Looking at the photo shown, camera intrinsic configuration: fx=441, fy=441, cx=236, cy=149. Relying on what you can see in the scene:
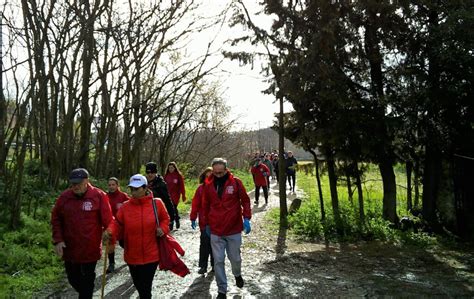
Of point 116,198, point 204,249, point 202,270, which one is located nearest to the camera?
point 202,270

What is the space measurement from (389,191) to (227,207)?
794cm

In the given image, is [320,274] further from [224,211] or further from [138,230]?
[138,230]

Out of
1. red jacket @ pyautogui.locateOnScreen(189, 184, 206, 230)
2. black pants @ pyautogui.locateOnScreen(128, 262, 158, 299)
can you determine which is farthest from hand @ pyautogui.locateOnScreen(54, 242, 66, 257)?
red jacket @ pyautogui.locateOnScreen(189, 184, 206, 230)

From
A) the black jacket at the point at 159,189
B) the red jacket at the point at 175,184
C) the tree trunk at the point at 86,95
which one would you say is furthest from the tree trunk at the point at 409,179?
the tree trunk at the point at 86,95

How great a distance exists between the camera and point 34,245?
27.9 ft

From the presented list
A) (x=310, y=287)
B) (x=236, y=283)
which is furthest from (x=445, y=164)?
(x=236, y=283)

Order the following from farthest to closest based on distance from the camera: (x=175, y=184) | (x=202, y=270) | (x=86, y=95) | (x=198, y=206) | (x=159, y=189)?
(x=86, y=95)
(x=175, y=184)
(x=159, y=189)
(x=202, y=270)
(x=198, y=206)

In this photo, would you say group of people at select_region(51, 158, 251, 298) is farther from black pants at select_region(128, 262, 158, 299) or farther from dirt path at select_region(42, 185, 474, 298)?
dirt path at select_region(42, 185, 474, 298)

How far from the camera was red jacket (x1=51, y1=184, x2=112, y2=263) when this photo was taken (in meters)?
4.90

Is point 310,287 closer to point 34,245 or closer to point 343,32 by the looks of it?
point 34,245

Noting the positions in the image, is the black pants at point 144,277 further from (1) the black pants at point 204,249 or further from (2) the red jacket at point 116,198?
(2) the red jacket at point 116,198

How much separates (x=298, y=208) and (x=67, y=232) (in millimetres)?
10539

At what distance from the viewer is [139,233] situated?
15.9 ft

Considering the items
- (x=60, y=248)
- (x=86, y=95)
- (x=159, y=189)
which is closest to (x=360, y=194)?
(x=159, y=189)
